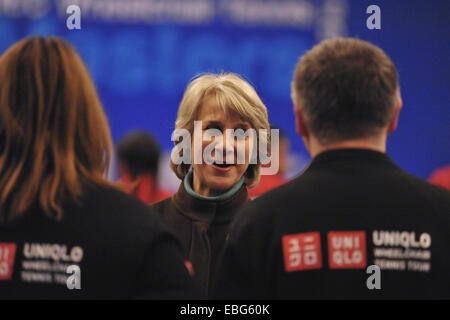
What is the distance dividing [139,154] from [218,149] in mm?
→ 1283

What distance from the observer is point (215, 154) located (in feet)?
8.04

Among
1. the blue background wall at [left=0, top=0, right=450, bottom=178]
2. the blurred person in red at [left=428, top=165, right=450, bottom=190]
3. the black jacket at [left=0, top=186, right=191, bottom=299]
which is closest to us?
the black jacket at [left=0, top=186, right=191, bottom=299]

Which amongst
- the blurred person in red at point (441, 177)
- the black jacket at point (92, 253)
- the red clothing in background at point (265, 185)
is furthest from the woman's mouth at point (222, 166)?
the blurred person in red at point (441, 177)

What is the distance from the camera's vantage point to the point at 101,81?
16.5 ft

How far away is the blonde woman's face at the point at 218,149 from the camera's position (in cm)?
242

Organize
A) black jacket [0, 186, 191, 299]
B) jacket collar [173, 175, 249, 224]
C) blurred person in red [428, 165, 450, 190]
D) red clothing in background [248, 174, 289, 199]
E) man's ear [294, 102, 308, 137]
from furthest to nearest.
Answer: blurred person in red [428, 165, 450, 190]
red clothing in background [248, 174, 289, 199]
jacket collar [173, 175, 249, 224]
man's ear [294, 102, 308, 137]
black jacket [0, 186, 191, 299]

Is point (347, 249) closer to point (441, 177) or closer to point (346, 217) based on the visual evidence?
point (346, 217)

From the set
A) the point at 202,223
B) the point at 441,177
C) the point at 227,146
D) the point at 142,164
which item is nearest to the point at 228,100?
the point at 227,146

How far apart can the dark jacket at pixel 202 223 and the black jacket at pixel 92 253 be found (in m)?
0.86

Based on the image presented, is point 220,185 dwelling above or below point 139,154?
below

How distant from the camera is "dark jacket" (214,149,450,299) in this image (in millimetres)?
1362

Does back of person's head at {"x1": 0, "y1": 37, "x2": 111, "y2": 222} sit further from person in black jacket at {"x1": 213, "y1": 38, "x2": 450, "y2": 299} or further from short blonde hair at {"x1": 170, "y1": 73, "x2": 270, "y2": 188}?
short blonde hair at {"x1": 170, "y1": 73, "x2": 270, "y2": 188}

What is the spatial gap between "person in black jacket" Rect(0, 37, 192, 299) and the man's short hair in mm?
462

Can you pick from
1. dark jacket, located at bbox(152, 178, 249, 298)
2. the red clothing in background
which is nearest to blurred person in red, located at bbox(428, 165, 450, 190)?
the red clothing in background
